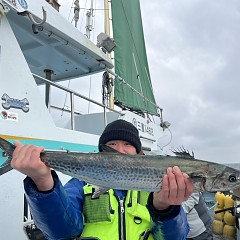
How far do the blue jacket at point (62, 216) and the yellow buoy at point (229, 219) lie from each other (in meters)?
6.19

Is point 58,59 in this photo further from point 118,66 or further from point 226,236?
point 226,236

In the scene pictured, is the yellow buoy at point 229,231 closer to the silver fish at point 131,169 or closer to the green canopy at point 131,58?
the green canopy at point 131,58

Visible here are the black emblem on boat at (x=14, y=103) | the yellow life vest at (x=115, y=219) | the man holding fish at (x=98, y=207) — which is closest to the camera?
the man holding fish at (x=98, y=207)

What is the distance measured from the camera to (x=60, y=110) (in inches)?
290

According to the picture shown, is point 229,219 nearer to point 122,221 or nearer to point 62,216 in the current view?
point 122,221

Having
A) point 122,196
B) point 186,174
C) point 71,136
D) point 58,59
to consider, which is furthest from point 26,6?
point 186,174

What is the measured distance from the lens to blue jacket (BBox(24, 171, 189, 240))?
1.87m

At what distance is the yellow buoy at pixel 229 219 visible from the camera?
7.66 metres

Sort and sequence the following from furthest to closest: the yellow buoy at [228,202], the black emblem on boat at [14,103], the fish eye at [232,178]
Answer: the yellow buoy at [228,202] → the black emblem on boat at [14,103] → the fish eye at [232,178]

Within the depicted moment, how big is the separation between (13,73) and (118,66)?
22.0 ft

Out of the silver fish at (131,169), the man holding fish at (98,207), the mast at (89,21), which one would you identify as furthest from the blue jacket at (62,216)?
the mast at (89,21)

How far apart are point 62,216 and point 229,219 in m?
6.68

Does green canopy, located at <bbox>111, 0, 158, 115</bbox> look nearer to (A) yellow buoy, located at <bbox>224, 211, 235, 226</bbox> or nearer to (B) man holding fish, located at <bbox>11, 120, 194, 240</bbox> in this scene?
(A) yellow buoy, located at <bbox>224, 211, 235, 226</bbox>

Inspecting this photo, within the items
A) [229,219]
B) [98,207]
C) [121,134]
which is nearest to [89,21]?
[229,219]
